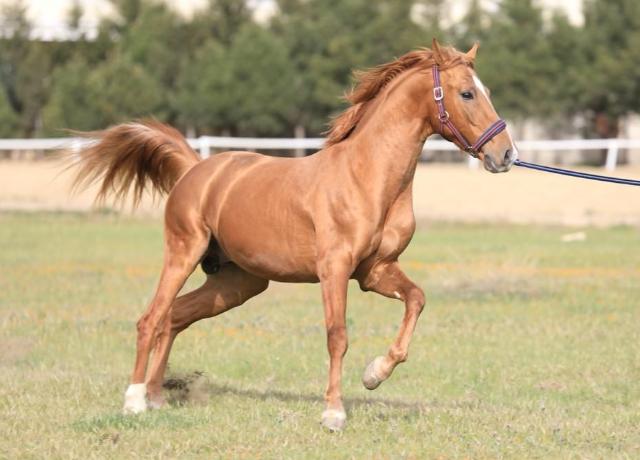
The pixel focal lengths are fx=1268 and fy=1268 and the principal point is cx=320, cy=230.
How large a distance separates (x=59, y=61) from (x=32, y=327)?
131 ft

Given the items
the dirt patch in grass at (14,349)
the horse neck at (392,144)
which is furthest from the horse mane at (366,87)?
the dirt patch in grass at (14,349)

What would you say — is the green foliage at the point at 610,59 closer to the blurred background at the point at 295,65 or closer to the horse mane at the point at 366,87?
the blurred background at the point at 295,65

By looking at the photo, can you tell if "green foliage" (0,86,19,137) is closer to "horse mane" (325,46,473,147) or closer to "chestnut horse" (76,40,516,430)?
"chestnut horse" (76,40,516,430)

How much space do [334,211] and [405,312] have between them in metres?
0.77

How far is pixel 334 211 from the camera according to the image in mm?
7910

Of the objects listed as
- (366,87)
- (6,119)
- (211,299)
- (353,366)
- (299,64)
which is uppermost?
(366,87)

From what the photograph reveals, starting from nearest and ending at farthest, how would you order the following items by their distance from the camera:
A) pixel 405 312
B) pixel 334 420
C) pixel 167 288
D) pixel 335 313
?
1. pixel 334 420
2. pixel 335 313
3. pixel 405 312
4. pixel 167 288

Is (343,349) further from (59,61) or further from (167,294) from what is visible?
(59,61)

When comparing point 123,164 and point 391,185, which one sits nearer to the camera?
point 391,185

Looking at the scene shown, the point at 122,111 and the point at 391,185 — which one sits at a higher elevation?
the point at 391,185

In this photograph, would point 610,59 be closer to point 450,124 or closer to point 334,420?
point 450,124

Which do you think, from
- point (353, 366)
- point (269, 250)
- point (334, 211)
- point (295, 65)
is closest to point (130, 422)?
point (269, 250)

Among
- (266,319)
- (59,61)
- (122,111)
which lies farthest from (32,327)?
(59,61)

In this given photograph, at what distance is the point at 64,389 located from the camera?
935 cm
